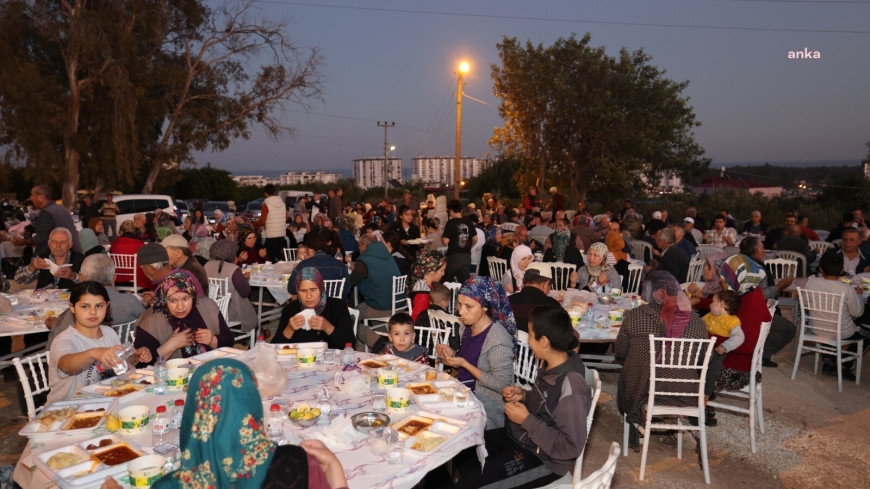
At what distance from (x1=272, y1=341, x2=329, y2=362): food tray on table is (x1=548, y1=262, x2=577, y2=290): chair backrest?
4.18 meters

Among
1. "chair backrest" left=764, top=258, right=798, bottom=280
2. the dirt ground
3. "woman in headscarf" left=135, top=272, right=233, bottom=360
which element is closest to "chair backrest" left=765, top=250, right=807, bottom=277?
"chair backrest" left=764, top=258, right=798, bottom=280

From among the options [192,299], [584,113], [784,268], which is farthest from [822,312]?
[584,113]

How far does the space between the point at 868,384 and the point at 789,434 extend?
209 centimetres

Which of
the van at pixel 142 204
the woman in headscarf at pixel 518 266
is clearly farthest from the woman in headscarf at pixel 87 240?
the van at pixel 142 204

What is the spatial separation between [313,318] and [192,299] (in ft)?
2.83

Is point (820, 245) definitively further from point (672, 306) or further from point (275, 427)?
point (275, 427)

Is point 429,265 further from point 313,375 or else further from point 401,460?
point 401,460

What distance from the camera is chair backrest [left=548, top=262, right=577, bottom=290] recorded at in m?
7.72

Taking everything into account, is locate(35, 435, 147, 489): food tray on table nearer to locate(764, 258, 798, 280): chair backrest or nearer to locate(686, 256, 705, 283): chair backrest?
locate(686, 256, 705, 283): chair backrest

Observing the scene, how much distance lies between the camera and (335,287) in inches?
257

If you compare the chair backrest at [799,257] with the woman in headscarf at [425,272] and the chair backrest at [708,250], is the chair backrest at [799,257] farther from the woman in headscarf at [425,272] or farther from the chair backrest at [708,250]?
the woman in headscarf at [425,272]

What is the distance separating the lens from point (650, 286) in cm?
447

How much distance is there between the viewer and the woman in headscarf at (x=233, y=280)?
6281 millimetres

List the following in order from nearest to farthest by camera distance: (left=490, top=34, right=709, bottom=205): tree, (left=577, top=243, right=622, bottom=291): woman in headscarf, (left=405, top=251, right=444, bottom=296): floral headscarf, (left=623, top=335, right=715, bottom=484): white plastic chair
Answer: (left=623, top=335, right=715, bottom=484): white plastic chair < (left=405, top=251, right=444, bottom=296): floral headscarf < (left=577, top=243, right=622, bottom=291): woman in headscarf < (left=490, top=34, right=709, bottom=205): tree
